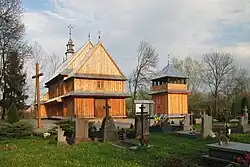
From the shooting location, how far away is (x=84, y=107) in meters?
37.8

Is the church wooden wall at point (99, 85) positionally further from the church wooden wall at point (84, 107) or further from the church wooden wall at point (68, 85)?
the church wooden wall at point (84, 107)

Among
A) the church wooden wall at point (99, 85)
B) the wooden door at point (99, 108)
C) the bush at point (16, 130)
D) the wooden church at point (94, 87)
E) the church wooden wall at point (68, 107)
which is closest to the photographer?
the bush at point (16, 130)

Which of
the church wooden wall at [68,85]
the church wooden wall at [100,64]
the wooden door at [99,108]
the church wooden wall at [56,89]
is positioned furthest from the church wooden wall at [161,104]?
the church wooden wall at [56,89]

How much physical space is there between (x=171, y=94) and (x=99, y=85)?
1102 cm

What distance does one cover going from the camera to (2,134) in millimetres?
19656

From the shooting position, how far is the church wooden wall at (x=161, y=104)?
1732 inches

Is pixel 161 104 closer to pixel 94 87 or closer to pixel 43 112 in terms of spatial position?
pixel 94 87

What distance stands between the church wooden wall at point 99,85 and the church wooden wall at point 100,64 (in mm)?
1165

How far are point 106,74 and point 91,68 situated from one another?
210 cm

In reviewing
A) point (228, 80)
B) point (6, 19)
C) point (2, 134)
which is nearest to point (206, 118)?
point (2, 134)

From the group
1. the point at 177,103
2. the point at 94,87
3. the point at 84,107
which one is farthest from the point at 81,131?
the point at 177,103

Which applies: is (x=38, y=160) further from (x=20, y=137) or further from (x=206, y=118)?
(x=206, y=118)

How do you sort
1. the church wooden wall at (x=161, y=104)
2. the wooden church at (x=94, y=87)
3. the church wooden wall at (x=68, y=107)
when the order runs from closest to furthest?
the wooden church at (x=94, y=87)
the church wooden wall at (x=68, y=107)
the church wooden wall at (x=161, y=104)

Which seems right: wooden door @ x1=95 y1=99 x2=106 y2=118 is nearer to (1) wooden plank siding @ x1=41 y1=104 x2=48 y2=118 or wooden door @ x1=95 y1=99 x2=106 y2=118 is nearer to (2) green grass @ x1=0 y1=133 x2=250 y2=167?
(1) wooden plank siding @ x1=41 y1=104 x2=48 y2=118
